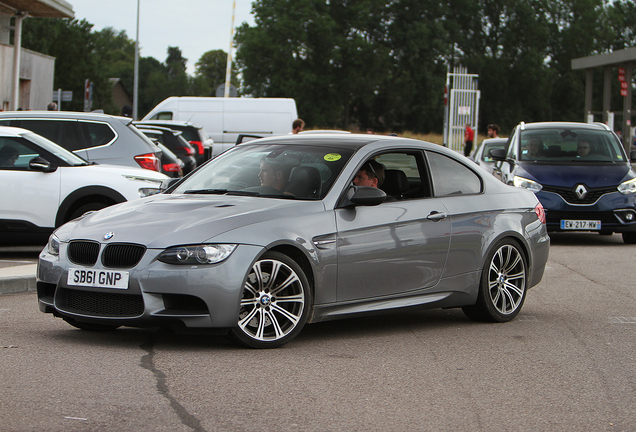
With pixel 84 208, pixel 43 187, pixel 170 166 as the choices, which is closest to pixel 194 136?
pixel 170 166

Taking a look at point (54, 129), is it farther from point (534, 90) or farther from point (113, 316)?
point (534, 90)

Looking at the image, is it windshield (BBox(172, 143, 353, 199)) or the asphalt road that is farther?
windshield (BBox(172, 143, 353, 199))

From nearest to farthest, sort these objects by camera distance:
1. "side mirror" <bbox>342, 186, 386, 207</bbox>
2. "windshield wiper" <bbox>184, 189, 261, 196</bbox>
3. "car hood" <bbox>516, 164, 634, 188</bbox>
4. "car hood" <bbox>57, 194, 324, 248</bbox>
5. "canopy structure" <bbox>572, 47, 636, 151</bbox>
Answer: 1. "car hood" <bbox>57, 194, 324, 248</bbox>
2. "side mirror" <bbox>342, 186, 386, 207</bbox>
3. "windshield wiper" <bbox>184, 189, 261, 196</bbox>
4. "car hood" <bbox>516, 164, 634, 188</bbox>
5. "canopy structure" <bbox>572, 47, 636, 151</bbox>

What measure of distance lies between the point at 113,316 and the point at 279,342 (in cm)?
108

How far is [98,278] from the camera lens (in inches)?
228

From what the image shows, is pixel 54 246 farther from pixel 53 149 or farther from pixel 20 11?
pixel 20 11

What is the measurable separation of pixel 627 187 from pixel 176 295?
10124mm

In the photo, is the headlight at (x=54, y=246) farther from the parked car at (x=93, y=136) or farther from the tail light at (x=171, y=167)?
the tail light at (x=171, y=167)

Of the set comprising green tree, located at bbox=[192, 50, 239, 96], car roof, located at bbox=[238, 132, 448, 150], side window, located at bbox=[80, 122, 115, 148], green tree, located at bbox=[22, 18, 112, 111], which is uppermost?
green tree, located at bbox=[192, 50, 239, 96]

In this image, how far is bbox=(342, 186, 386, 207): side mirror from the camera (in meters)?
6.36

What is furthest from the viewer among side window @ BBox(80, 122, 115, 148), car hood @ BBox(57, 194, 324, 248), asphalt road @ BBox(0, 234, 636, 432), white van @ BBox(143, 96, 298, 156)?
white van @ BBox(143, 96, 298, 156)

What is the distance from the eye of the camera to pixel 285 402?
473 cm

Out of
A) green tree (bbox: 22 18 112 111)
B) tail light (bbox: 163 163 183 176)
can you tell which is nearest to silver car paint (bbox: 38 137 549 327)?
tail light (bbox: 163 163 183 176)

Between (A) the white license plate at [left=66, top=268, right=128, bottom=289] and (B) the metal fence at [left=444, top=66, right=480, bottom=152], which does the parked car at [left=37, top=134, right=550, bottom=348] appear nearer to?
(A) the white license plate at [left=66, top=268, right=128, bottom=289]
